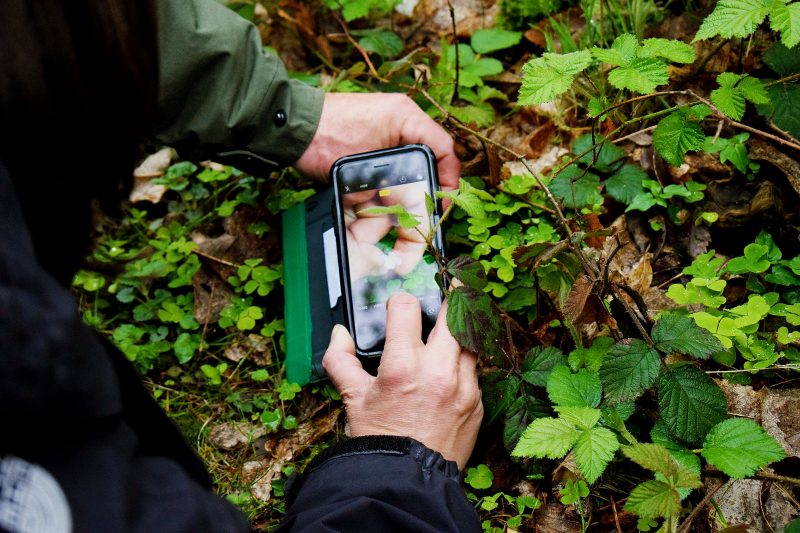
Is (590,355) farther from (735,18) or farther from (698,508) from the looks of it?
(735,18)

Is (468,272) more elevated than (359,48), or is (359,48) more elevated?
(359,48)

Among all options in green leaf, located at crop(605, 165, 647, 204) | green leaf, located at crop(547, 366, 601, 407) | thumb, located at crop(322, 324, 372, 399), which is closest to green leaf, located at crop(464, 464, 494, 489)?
green leaf, located at crop(547, 366, 601, 407)

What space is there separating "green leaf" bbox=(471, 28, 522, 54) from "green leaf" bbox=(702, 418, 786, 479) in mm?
1861

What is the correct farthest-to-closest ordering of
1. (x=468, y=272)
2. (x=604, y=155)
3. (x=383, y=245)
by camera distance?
(x=604, y=155)
(x=383, y=245)
(x=468, y=272)

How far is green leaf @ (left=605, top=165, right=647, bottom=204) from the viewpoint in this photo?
92.4 inches

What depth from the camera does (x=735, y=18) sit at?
1.84 metres

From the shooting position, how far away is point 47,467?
106cm

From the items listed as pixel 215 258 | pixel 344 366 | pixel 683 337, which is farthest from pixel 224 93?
pixel 683 337

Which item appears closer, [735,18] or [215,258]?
[735,18]

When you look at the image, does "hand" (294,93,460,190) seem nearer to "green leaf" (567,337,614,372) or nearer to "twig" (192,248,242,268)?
"twig" (192,248,242,268)

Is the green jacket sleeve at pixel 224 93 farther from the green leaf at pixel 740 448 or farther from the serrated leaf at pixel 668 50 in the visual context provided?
the green leaf at pixel 740 448

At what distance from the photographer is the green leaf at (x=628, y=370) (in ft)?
5.74

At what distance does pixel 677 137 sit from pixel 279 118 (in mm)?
1402

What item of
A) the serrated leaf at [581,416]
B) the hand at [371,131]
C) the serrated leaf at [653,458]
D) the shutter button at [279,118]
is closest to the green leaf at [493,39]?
the hand at [371,131]
